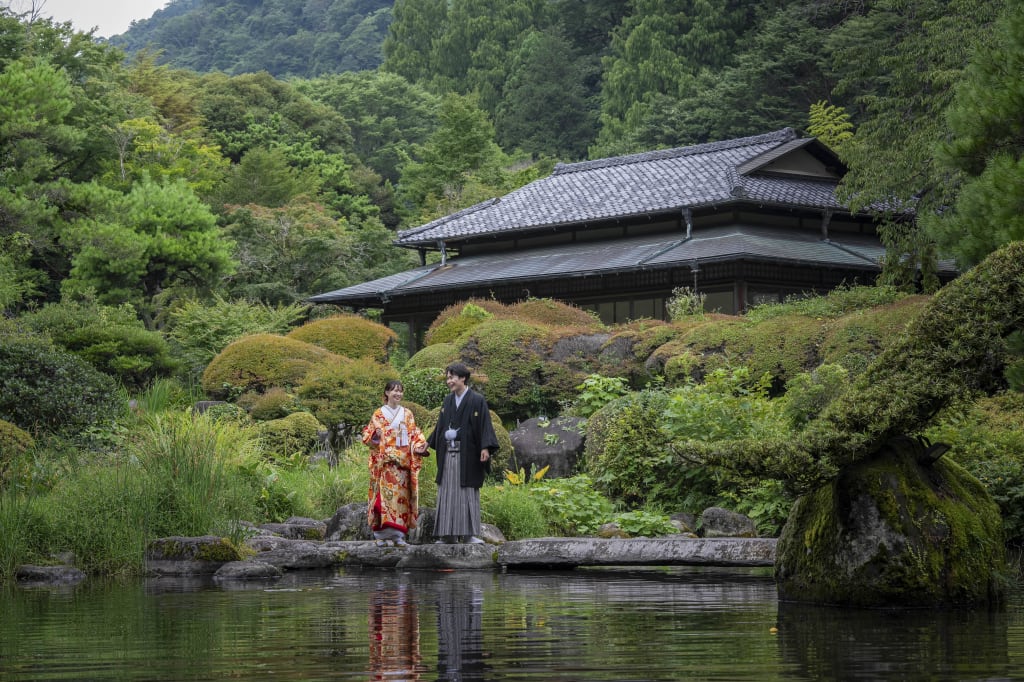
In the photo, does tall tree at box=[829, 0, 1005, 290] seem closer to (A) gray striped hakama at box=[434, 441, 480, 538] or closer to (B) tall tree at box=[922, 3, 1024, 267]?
(B) tall tree at box=[922, 3, 1024, 267]

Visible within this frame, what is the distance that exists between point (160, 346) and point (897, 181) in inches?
649

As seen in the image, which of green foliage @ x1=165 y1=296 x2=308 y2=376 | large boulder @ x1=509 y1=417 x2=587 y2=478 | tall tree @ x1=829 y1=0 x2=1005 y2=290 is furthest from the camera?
green foliage @ x1=165 y1=296 x2=308 y2=376

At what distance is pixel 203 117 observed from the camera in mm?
50062

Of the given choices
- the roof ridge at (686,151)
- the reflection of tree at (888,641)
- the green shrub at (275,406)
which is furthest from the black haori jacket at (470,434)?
the roof ridge at (686,151)

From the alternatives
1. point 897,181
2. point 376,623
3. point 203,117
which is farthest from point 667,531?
point 203,117

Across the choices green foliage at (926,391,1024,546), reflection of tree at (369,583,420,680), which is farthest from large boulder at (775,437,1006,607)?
reflection of tree at (369,583,420,680)

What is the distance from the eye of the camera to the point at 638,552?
11.3 meters

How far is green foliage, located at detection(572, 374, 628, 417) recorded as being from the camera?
19078 millimetres

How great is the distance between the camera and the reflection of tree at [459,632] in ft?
18.2

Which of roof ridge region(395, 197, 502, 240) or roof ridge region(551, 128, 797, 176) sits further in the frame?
roof ridge region(395, 197, 502, 240)

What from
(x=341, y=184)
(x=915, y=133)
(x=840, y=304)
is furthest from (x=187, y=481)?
(x=341, y=184)

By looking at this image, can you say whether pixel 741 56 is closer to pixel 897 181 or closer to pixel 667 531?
pixel 897 181

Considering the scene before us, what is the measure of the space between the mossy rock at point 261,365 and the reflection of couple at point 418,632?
13.7 meters

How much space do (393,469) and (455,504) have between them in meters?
0.91
